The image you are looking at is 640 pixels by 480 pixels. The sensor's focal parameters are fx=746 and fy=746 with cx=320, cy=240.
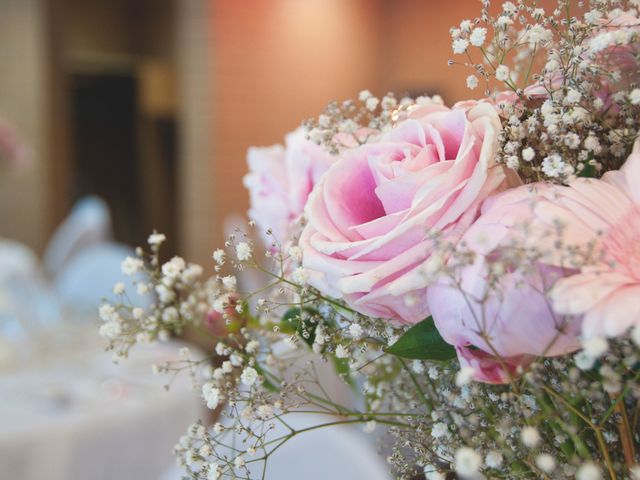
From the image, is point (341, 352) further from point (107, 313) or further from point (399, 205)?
point (107, 313)

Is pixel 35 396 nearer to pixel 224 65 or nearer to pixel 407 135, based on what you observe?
pixel 407 135

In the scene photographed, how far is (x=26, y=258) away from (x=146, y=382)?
2489 millimetres

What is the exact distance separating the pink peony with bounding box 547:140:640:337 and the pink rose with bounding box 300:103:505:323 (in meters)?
0.06

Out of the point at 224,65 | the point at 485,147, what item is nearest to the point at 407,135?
the point at 485,147

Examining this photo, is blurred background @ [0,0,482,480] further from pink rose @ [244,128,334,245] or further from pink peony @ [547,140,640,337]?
pink peony @ [547,140,640,337]

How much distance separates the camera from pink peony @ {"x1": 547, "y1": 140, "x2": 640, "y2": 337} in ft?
1.11

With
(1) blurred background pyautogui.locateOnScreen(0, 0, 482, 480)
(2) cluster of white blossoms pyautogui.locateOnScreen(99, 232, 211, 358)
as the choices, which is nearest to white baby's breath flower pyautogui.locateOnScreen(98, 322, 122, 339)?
(2) cluster of white blossoms pyautogui.locateOnScreen(99, 232, 211, 358)

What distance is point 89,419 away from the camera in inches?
59.7

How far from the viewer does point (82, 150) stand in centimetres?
674

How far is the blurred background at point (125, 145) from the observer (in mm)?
1604

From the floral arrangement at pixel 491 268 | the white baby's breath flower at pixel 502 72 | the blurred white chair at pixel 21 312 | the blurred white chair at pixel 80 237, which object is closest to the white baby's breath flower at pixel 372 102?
the floral arrangement at pixel 491 268

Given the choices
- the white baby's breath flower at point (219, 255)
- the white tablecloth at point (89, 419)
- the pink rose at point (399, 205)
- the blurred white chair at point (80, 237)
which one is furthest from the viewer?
the blurred white chair at point (80, 237)

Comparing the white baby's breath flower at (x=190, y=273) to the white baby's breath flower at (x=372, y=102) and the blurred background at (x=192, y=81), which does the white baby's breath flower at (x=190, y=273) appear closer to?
the white baby's breath flower at (x=372, y=102)

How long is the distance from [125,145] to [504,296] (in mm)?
6731
